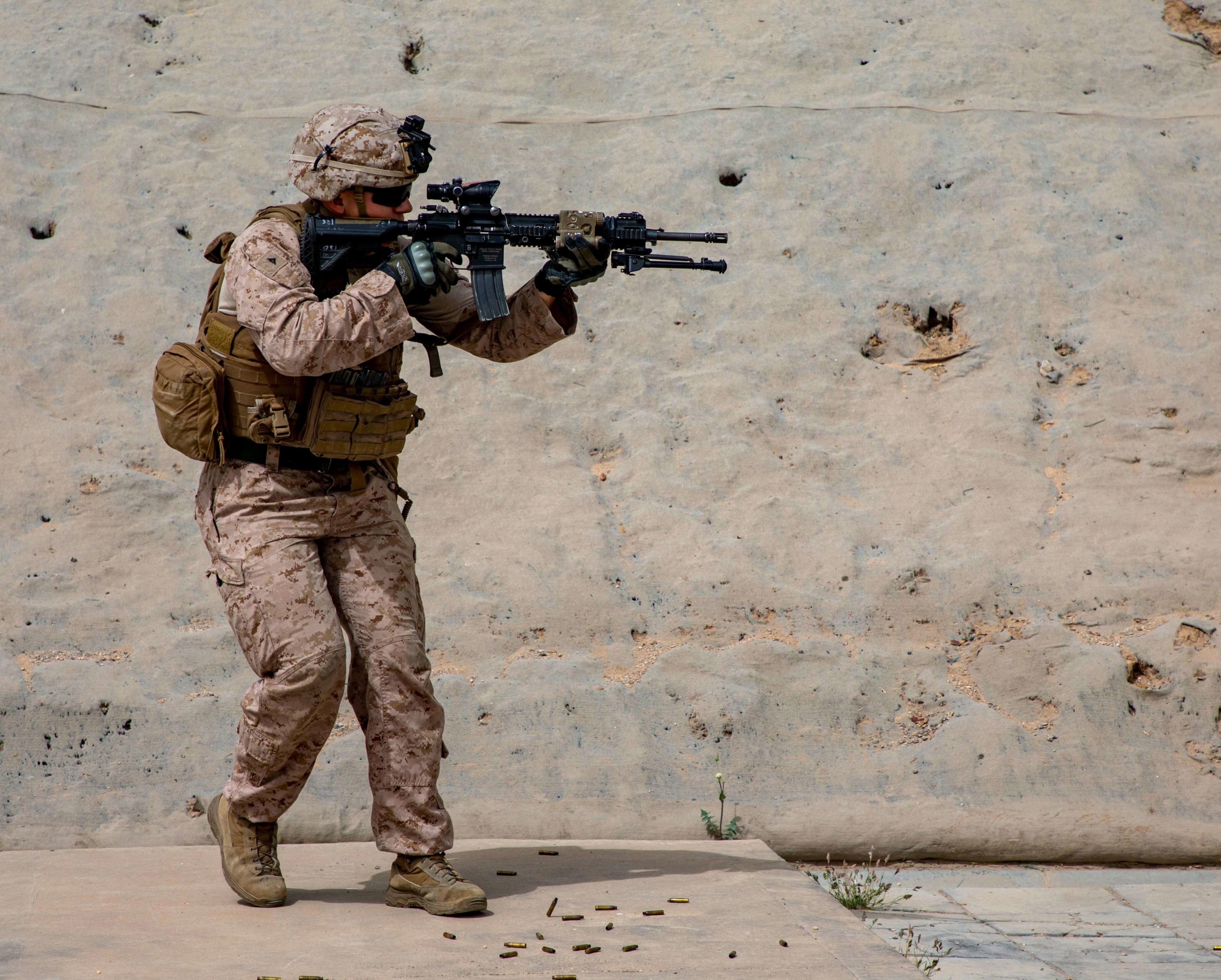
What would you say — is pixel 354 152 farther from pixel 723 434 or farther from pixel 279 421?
pixel 723 434

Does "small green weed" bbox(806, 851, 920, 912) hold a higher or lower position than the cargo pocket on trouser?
lower

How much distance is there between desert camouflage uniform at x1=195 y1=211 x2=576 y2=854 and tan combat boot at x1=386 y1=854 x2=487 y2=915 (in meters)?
0.05

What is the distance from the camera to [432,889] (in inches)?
134

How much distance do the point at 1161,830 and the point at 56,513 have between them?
4.30 metres

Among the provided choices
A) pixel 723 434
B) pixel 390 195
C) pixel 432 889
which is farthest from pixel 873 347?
pixel 432 889

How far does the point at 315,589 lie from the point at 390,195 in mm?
1062

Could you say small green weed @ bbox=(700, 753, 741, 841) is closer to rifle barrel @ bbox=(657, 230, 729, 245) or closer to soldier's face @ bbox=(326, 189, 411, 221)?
rifle barrel @ bbox=(657, 230, 729, 245)

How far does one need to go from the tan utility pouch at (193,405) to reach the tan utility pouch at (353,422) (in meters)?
0.23

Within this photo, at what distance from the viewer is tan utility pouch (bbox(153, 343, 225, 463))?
11.1 feet

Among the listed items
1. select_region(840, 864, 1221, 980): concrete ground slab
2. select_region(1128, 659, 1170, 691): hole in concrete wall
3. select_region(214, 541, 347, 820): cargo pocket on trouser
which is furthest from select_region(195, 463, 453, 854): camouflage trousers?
select_region(1128, 659, 1170, 691): hole in concrete wall

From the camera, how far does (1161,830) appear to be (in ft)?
15.1

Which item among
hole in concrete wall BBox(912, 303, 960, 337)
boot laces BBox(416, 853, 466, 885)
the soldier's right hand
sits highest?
the soldier's right hand

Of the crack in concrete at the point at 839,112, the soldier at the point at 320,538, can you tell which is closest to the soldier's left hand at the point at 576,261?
the soldier at the point at 320,538

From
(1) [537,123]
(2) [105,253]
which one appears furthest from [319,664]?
(1) [537,123]
